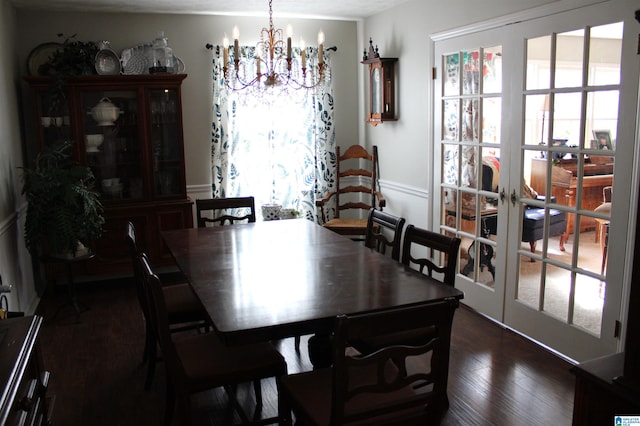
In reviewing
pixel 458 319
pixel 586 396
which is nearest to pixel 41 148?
pixel 458 319

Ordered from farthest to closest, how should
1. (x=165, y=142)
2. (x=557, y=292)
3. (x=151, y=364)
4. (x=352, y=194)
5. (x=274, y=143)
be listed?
(x=352, y=194) → (x=274, y=143) → (x=165, y=142) → (x=557, y=292) → (x=151, y=364)

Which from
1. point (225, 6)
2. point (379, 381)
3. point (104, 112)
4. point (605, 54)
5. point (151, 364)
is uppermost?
point (225, 6)

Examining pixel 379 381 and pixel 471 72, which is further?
pixel 471 72

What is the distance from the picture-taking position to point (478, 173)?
394 cm

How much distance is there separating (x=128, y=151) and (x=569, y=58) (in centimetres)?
359

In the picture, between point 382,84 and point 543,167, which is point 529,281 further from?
point 382,84

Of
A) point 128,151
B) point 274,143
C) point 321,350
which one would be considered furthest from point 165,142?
point 321,350

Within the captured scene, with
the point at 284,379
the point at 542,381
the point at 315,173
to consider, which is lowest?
the point at 542,381

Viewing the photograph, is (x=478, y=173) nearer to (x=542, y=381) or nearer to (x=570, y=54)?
(x=570, y=54)

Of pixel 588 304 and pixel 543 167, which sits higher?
pixel 543 167

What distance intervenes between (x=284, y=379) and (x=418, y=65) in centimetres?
323

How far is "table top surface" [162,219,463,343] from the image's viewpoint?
6.59 feet

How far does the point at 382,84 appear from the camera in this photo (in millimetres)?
4926

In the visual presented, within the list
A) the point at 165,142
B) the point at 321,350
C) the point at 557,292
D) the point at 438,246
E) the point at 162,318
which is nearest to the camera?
the point at 162,318
